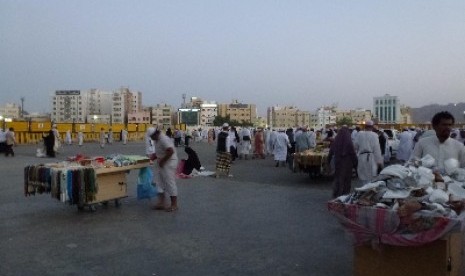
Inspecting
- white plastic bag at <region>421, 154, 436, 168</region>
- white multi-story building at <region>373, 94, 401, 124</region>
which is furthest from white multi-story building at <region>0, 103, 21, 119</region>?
white plastic bag at <region>421, 154, 436, 168</region>

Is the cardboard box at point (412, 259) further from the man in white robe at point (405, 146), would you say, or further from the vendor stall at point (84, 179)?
the man in white robe at point (405, 146)

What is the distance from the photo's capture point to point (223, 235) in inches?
270

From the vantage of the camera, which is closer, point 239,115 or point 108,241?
point 108,241

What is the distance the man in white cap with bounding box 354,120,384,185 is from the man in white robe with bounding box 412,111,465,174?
448 centimetres

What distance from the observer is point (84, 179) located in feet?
27.3

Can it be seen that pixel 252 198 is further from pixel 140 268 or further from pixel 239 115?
pixel 239 115

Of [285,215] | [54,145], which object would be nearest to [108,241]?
[285,215]

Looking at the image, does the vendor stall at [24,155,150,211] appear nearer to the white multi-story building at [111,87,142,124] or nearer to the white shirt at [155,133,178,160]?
the white shirt at [155,133,178,160]

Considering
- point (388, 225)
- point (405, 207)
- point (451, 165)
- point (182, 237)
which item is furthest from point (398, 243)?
point (182, 237)

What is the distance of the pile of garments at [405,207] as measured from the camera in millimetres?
3758

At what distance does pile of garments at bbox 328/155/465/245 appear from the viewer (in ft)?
12.3

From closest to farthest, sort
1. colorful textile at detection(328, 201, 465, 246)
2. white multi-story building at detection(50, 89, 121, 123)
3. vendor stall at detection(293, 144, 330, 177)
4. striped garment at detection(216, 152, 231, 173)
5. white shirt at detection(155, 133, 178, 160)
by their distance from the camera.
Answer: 1. colorful textile at detection(328, 201, 465, 246)
2. white shirt at detection(155, 133, 178, 160)
3. vendor stall at detection(293, 144, 330, 177)
4. striped garment at detection(216, 152, 231, 173)
5. white multi-story building at detection(50, 89, 121, 123)

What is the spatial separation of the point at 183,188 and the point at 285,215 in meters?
4.49

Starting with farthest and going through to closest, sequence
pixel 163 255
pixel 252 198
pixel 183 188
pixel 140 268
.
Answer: pixel 183 188 → pixel 252 198 → pixel 163 255 → pixel 140 268
